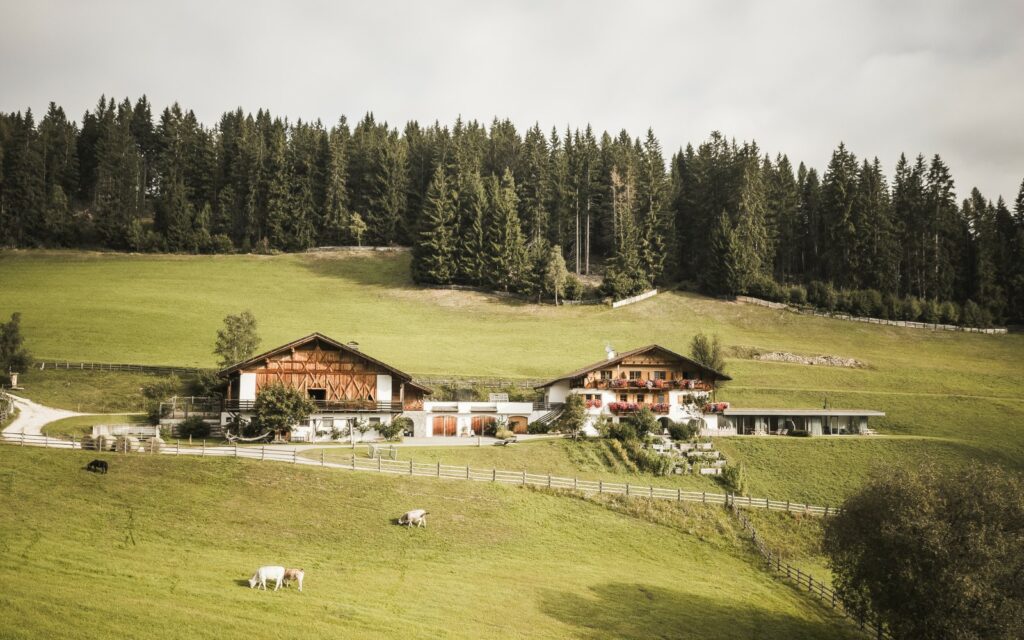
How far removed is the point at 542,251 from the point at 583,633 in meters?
82.0

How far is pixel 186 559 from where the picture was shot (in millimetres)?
27453

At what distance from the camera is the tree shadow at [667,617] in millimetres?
27562

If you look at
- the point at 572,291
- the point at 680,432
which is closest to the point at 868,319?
the point at 572,291

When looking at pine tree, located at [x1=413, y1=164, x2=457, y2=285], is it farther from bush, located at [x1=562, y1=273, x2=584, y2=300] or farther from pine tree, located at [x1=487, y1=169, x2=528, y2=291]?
bush, located at [x1=562, y1=273, x2=584, y2=300]

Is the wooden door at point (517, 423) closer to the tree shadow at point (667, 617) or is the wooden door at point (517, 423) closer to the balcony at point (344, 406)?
the balcony at point (344, 406)

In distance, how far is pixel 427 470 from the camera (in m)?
43.1

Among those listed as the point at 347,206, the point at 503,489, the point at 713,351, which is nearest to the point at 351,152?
the point at 347,206

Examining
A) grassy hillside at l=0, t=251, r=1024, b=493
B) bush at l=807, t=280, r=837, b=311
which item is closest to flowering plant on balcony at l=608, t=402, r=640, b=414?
grassy hillside at l=0, t=251, r=1024, b=493

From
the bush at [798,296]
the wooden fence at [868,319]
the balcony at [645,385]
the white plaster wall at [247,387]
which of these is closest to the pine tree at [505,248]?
the wooden fence at [868,319]

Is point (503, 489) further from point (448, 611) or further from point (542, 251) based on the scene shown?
point (542, 251)

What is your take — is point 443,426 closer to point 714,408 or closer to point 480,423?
point 480,423

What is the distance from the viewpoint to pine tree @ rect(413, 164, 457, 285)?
10631 cm

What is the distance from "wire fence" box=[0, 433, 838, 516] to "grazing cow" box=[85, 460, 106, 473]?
3.30m

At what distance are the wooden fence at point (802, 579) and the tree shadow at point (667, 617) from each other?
1001 millimetres
